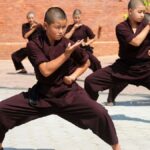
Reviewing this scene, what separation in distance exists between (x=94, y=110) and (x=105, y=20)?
62.5 feet

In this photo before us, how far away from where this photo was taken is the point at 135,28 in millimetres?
7613

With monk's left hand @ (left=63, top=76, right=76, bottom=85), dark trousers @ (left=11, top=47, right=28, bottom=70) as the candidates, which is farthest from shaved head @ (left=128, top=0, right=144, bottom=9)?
dark trousers @ (left=11, top=47, right=28, bottom=70)

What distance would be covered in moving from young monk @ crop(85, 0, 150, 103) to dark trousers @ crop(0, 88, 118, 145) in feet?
5.98

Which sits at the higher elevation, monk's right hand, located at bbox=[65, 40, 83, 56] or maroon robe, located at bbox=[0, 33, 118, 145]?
monk's right hand, located at bbox=[65, 40, 83, 56]

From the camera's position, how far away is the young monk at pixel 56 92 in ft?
18.8

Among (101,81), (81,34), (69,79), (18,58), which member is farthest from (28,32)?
(69,79)

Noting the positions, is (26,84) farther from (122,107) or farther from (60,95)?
(60,95)

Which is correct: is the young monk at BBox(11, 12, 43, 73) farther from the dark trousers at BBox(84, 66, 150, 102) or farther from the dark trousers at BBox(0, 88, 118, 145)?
the dark trousers at BBox(0, 88, 118, 145)

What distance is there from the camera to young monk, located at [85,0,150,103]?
24.9 ft

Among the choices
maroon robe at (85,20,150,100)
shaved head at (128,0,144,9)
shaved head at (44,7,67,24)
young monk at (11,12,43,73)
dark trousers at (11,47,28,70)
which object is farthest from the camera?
dark trousers at (11,47,28,70)

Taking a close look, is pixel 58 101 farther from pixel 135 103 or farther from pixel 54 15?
pixel 135 103

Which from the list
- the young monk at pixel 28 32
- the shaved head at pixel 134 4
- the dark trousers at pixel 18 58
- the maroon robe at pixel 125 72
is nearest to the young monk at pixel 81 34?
the young monk at pixel 28 32

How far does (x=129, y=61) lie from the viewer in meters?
7.89

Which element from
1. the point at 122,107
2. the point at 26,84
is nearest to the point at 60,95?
the point at 122,107
